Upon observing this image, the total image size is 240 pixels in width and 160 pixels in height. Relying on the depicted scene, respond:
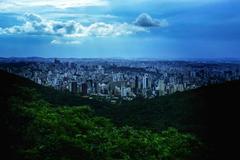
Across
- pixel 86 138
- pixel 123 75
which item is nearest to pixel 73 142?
pixel 86 138

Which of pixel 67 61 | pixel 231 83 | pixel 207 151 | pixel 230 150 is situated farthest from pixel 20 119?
pixel 67 61

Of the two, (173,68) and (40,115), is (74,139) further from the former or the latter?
(173,68)

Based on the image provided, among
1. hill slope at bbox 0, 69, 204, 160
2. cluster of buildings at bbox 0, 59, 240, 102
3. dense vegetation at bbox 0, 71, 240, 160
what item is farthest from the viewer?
cluster of buildings at bbox 0, 59, 240, 102

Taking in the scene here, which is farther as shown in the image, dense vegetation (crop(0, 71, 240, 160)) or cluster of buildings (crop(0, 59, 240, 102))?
cluster of buildings (crop(0, 59, 240, 102))

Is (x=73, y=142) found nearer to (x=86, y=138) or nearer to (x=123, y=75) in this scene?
(x=86, y=138)

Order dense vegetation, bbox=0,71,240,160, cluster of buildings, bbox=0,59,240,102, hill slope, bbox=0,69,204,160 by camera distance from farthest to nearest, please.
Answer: cluster of buildings, bbox=0,59,240,102
dense vegetation, bbox=0,71,240,160
hill slope, bbox=0,69,204,160

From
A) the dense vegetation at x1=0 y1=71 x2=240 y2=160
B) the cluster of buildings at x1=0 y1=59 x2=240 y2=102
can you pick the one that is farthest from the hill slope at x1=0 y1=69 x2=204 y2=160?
the cluster of buildings at x1=0 y1=59 x2=240 y2=102

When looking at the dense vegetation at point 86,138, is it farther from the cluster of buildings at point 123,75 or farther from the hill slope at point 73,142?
the cluster of buildings at point 123,75

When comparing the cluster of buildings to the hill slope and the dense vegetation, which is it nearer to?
the dense vegetation

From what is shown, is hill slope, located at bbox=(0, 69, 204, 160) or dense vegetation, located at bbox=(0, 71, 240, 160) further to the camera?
dense vegetation, located at bbox=(0, 71, 240, 160)
